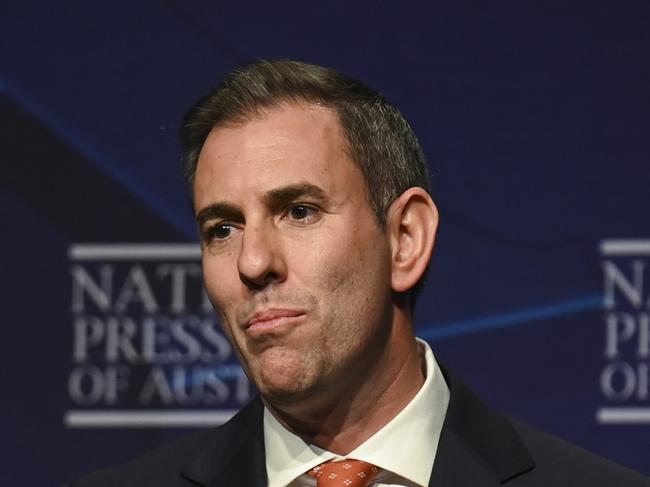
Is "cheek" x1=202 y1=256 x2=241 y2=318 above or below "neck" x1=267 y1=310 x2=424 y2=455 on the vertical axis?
above

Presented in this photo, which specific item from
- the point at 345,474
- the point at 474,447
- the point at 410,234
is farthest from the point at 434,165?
the point at 345,474

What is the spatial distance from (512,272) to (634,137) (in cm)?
40

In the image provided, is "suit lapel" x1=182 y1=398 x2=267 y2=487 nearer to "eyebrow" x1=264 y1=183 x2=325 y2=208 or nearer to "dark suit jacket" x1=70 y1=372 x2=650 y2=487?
"dark suit jacket" x1=70 y1=372 x2=650 y2=487

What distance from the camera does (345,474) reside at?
78.0 inches

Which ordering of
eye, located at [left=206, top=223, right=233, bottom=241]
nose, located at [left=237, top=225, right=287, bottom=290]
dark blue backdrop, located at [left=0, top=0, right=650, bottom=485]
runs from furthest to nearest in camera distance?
dark blue backdrop, located at [left=0, top=0, right=650, bottom=485] < eye, located at [left=206, top=223, right=233, bottom=241] < nose, located at [left=237, top=225, right=287, bottom=290]

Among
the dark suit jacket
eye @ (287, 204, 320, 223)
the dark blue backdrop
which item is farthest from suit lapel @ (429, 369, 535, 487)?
the dark blue backdrop

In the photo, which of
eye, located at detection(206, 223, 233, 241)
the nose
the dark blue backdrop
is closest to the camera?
the nose

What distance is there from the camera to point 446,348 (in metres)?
3.04

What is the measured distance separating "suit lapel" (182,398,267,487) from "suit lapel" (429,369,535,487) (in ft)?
0.91

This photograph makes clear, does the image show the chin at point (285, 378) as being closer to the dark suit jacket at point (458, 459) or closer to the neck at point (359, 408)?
the neck at point (359, 408)

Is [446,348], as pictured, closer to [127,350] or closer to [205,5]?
[127,350]

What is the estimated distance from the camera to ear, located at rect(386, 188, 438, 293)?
2053mm

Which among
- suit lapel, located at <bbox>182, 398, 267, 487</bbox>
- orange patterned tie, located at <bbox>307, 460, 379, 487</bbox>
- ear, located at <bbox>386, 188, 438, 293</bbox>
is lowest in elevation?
suit lapel, located at <bbox>182, 398, 267, 487</bbox>

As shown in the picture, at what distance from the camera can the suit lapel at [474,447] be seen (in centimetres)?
201
